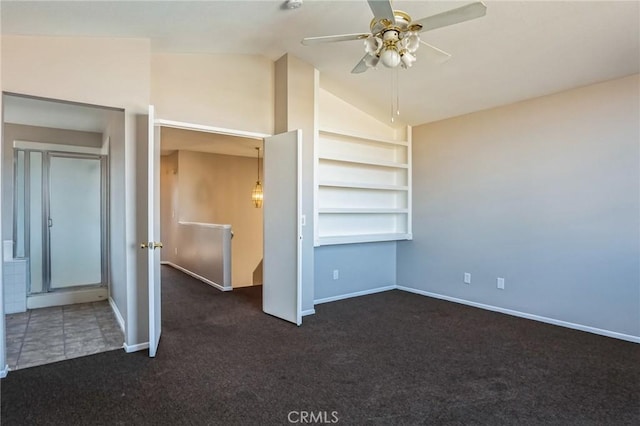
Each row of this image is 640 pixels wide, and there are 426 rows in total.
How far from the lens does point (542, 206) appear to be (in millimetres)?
4004

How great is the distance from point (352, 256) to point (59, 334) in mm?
3486

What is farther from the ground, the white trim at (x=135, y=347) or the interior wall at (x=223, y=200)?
the interior wall at (x=223, y=200)

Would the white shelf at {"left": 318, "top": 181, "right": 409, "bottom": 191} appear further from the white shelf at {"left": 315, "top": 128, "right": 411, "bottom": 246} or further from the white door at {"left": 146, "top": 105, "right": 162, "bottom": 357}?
the white door at {"left": 146, "top": 105, "right": 162, "bottom": 357}

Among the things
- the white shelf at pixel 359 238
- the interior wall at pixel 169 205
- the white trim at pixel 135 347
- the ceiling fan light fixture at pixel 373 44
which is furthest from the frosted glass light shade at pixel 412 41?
the interior wall at pixel 169 205

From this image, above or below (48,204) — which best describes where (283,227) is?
below

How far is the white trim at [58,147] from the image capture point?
4598mm

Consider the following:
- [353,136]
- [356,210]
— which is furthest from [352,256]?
[353,136]

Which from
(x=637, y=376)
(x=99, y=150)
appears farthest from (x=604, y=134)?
(x=99, y=150)

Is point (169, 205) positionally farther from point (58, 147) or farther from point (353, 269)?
point (353, 269)

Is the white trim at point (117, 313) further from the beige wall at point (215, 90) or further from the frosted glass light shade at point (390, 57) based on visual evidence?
the frosted glass light shade at point (390, 57)

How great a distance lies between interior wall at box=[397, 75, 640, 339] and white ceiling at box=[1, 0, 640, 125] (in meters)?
0.33

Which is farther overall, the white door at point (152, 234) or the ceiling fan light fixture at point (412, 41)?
the white door at point (152, 234)

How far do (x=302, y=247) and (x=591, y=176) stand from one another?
3.15 m

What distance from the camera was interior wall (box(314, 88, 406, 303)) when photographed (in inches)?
189
